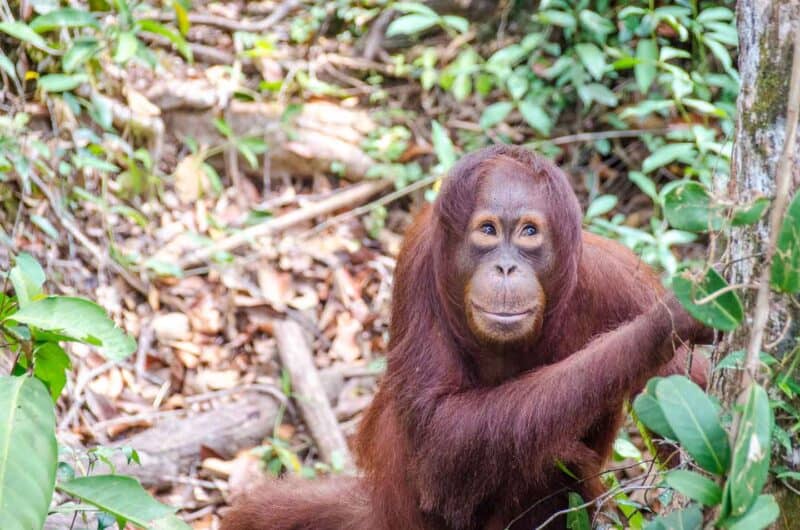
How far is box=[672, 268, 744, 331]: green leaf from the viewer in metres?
2.45

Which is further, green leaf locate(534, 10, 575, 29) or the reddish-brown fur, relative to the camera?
green leaf locate(534, 10, 575, 29)

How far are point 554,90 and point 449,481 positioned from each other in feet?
14.1

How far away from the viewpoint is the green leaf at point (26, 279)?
3490 millimetres

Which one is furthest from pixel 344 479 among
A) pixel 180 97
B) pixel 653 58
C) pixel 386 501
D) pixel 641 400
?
pixel 180 97

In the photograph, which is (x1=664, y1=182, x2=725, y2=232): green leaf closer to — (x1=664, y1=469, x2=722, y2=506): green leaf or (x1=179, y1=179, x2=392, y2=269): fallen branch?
(x1=664, y1=469, x2=722, y2=506): green leaf

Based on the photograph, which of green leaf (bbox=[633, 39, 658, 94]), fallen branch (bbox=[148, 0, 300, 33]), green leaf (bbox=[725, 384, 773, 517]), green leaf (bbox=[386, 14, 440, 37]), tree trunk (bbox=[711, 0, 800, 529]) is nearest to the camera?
green leaf (bbox=[725, 384, 773, 517])

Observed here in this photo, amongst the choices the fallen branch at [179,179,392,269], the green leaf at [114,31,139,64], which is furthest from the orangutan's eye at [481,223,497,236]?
the fallen branch at [179,179,392,269]

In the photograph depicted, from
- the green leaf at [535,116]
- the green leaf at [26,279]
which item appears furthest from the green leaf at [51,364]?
the green leaf at [535,116]

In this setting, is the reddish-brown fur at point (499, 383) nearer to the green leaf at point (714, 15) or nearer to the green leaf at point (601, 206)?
the green leaf at point (601, 206)

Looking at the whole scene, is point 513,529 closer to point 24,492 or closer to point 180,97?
point 24,492

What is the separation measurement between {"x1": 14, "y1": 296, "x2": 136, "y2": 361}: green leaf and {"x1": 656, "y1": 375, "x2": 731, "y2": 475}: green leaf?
5.88ft

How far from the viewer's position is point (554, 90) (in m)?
7.50

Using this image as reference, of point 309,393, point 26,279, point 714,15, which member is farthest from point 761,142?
point 309,393

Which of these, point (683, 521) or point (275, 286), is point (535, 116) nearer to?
point (275, 286)
